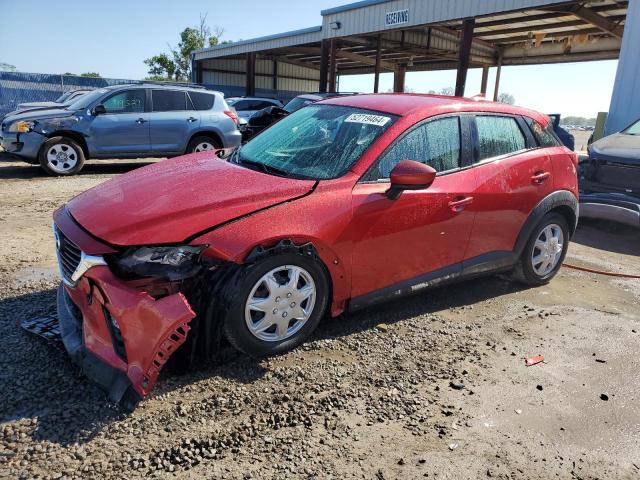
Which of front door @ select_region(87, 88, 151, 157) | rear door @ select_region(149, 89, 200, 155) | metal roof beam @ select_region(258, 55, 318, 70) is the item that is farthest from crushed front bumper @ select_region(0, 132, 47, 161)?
metal roof beam @ select_region(258, 55, 318, 70)

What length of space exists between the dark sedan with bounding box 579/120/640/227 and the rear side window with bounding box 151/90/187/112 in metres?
7.54

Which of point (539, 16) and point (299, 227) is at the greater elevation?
point (539, 16)

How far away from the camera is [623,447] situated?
252 centimetres

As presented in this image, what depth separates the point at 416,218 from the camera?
3.42 metres

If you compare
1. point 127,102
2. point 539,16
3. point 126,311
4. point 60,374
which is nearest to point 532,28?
point 539,16

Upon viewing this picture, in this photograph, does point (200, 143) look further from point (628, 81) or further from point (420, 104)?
point (628, 81)

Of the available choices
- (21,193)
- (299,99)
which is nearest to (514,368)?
(21,193)

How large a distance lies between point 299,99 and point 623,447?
39.7 feet

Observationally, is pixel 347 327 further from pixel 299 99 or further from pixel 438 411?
pixel 299 99

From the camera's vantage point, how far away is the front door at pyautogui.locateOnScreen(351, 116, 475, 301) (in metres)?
3.24

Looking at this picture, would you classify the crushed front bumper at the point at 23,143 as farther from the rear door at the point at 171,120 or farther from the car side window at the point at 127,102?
the rear door at the point at 171,120

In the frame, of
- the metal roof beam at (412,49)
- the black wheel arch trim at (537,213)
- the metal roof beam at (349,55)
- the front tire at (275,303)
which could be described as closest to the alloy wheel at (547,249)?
the black wheel arch trim at (537,213)

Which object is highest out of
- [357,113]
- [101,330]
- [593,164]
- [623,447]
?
[357,113]

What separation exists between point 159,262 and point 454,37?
24.2m
